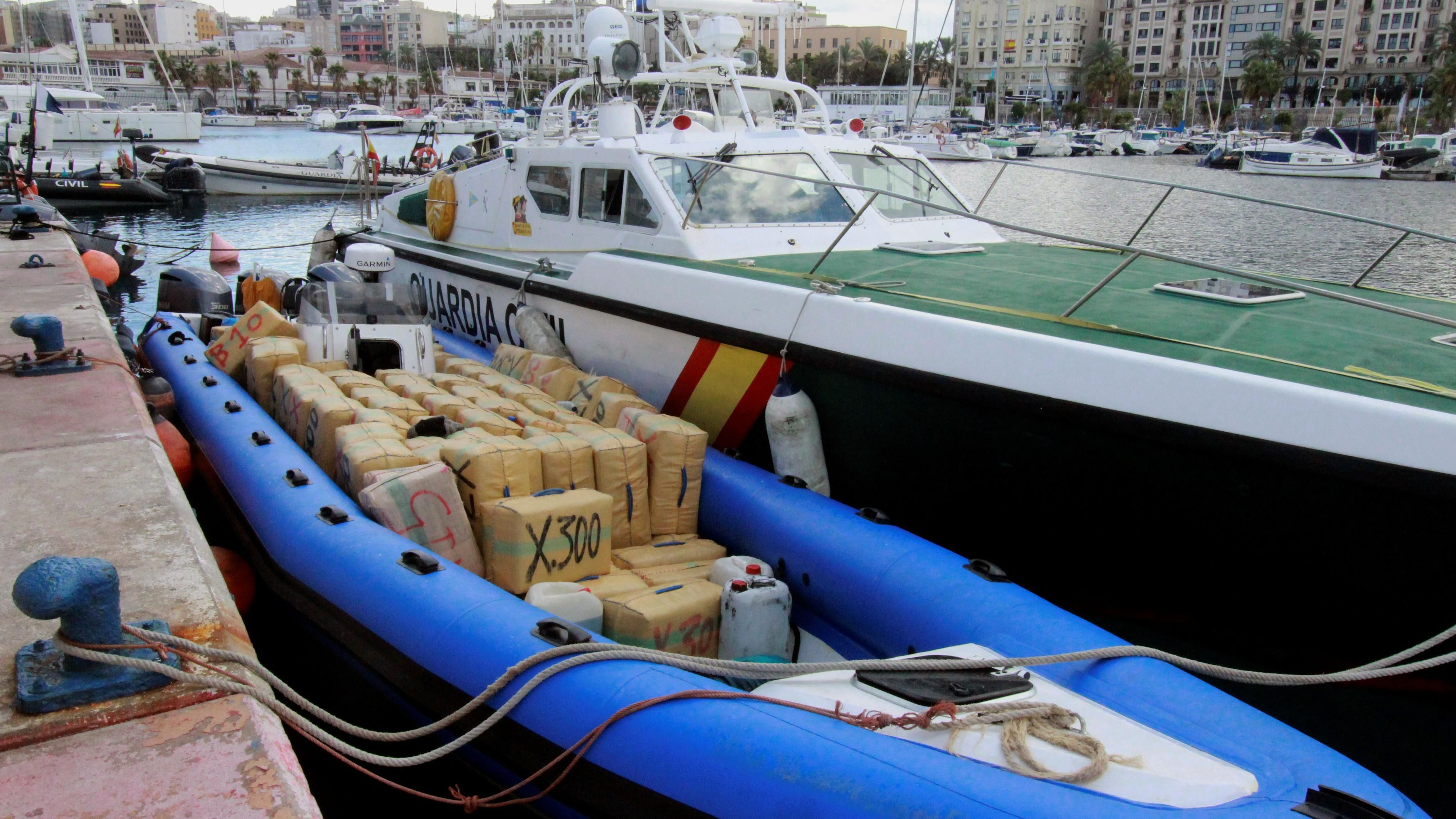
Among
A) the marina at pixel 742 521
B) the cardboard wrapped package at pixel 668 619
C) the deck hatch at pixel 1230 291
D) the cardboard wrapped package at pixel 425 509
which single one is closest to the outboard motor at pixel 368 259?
the marina at pixel 742 521

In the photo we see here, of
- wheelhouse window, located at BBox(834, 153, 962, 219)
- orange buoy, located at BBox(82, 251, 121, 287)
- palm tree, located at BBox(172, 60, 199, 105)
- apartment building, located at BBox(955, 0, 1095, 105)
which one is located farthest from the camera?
apartment building, located at BBox(955, 0, 1095, 105)

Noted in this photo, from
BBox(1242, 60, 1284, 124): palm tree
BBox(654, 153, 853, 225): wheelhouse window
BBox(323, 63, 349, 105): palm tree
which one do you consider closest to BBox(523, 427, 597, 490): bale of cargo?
BBox(654, 153, 853, 225): wheelhouse window

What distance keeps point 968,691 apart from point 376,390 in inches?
141

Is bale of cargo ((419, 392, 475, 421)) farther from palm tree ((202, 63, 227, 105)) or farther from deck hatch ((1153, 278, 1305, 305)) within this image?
palm tree ((202, 63, 227, 105))

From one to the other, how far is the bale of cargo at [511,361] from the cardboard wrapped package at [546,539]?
6.94 feet

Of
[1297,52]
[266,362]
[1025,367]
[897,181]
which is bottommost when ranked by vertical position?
[266,362]

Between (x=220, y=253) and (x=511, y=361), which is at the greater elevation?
(x=511, y=361)

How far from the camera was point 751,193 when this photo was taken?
5.87m

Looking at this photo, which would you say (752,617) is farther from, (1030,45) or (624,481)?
(1030,45)

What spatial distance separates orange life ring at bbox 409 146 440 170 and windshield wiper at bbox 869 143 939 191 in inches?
734

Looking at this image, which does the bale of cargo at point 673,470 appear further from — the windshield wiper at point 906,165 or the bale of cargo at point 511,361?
the windshield wiper at point 906,165

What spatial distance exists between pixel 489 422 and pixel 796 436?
1.45 meters

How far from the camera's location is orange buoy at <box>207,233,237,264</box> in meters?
14.8

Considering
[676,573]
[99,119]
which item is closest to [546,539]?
[676,573]
